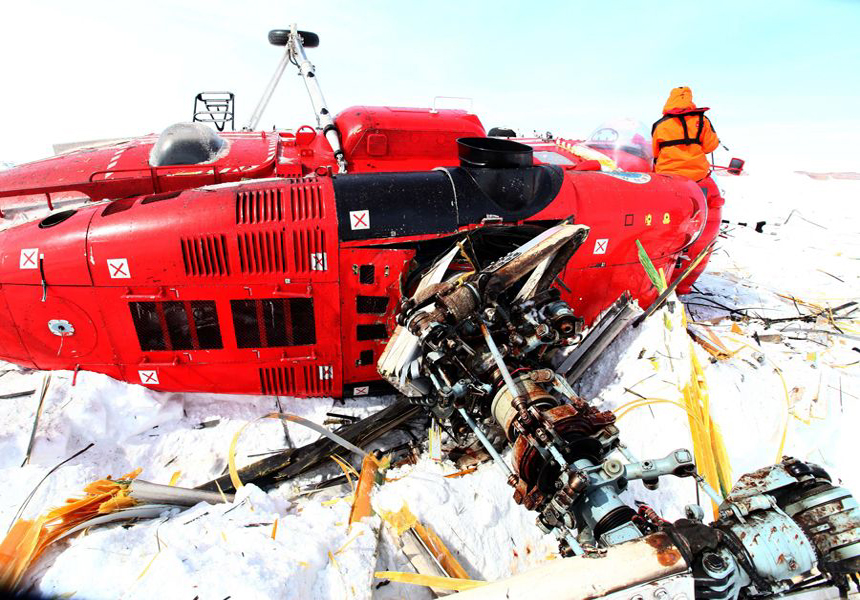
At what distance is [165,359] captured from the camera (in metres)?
3.92

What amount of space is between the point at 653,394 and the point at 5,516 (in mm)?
4629

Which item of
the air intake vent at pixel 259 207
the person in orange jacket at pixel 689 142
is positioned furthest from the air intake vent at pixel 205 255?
the person in orange jacket at pixel 689 142

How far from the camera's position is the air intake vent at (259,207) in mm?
3758

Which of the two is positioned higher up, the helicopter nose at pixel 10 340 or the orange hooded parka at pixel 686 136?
the orange hooded parka at pixel 686 136

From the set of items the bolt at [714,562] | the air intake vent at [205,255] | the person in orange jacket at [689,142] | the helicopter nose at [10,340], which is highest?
the person in orange jacket at [689,142]

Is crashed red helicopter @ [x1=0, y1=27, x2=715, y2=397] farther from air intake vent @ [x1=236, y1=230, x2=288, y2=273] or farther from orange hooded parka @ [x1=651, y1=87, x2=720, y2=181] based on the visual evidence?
orange hooded parka @ [x1=651, y1=87, x2=720, y2=181]

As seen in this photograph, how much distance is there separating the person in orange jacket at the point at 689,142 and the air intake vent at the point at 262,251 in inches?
197

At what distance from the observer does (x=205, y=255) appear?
3.69 m

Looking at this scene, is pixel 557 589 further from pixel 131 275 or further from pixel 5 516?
pixel 131 275

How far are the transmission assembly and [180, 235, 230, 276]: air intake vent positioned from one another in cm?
145

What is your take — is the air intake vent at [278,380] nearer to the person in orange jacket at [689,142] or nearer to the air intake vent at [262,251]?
the air intake vent at [262,251]

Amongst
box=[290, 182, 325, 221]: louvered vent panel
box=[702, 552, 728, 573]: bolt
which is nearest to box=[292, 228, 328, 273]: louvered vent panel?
box=[290, 182, 325, 221]: louvered vent panel

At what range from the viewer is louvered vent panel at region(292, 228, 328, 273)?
3770 mm

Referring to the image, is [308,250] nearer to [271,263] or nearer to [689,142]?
[271,263]
